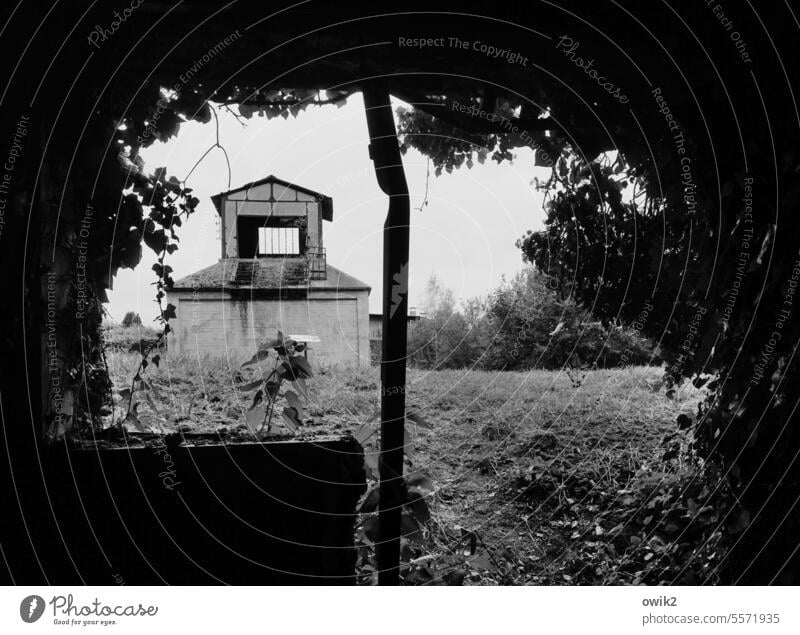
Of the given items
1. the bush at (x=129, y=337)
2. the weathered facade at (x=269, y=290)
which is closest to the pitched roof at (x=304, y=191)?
the weathered facade at (x=269, y=290)

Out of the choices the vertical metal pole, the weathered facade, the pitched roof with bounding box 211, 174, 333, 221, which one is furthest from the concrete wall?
the vertical metal pole

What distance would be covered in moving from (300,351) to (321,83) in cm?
68

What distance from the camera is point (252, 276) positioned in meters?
1.82

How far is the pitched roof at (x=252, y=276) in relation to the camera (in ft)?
5.85

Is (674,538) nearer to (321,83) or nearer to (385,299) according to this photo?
(385,299)

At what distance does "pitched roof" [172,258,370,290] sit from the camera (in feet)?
5.85

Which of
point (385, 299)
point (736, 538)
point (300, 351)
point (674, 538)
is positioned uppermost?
point (385, 299)

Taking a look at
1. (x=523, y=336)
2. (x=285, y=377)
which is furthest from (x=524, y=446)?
(x=285, y=377)

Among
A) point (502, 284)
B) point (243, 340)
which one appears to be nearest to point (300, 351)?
point (243, 340)

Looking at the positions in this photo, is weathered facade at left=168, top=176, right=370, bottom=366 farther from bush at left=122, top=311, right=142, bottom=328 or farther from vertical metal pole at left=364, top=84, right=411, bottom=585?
vertical metal pole at left=364, top=84, right=411, bottom=585

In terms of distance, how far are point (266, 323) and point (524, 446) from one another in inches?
46.7

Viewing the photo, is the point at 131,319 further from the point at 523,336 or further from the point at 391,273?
the point at 523,336

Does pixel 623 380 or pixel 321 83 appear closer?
pixel 321 83
